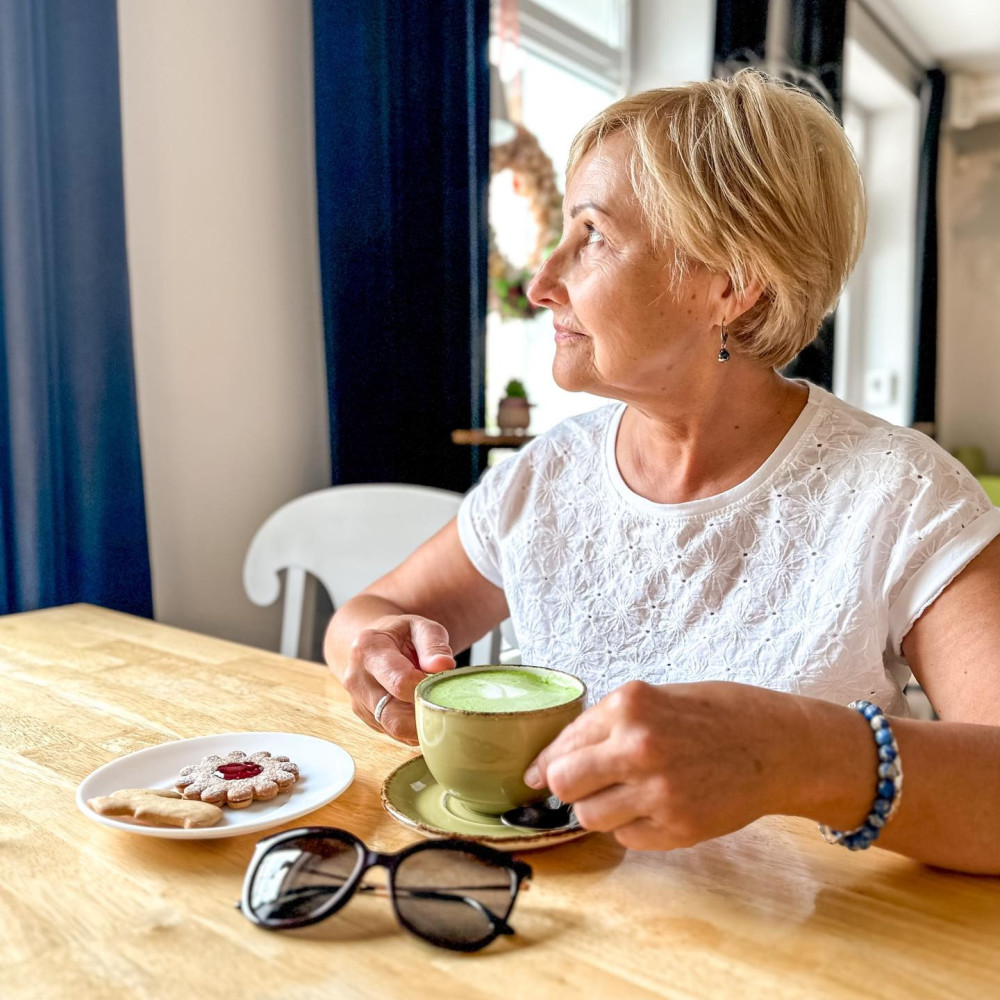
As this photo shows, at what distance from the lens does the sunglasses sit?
0.56 meters

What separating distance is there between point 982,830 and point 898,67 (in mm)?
5120

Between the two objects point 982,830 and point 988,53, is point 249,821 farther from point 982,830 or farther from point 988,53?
point 988,53

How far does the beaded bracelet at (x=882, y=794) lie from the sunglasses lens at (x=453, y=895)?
0.79ft

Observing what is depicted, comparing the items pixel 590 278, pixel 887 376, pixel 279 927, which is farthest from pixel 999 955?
pixel 887 376

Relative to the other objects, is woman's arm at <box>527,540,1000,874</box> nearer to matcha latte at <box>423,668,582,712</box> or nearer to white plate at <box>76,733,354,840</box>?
matcha latte at <box>423,668,582,712</box>

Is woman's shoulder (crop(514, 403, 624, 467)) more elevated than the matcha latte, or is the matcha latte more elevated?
woman's shoulder (crop(514, 403, 624, 467))

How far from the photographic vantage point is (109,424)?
174 cm

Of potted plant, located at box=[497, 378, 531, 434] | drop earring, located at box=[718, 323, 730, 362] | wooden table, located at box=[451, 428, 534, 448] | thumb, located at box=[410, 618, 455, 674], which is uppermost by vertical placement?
drop earring, located at box=[718, 323, 730, 362]

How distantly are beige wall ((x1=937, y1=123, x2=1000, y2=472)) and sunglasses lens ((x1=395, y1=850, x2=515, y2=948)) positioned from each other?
5221mm

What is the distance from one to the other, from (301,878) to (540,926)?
0.15 metres

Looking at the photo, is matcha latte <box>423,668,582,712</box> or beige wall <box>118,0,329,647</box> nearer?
matcha latte <box>423,668,582,712</box>

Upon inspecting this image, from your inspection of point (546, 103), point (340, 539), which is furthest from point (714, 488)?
point (546, 103)

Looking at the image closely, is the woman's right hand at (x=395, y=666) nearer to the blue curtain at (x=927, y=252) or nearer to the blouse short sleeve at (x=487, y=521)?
the blouse short sleeve at (x=487, y=521)

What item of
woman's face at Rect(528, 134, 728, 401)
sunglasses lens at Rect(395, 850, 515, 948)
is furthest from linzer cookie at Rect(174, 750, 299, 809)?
woman's face at Rect(528, 134, 728, 401)
